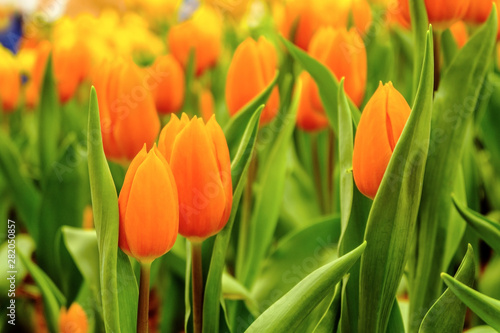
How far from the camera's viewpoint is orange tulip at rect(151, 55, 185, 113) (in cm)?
73

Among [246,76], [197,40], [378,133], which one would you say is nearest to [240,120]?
[246,76]

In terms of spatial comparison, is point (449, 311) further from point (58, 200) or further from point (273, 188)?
point (58, 200)

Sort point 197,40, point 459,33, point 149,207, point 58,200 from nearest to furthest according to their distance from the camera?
point 149,207, point 459,33, point 58,200, point 197,40

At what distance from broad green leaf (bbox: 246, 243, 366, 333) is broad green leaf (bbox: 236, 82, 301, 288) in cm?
32

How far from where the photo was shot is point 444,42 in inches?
22.9

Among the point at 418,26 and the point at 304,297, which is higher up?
the point at 418,26

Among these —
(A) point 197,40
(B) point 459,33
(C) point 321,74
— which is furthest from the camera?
(A) point 197,40

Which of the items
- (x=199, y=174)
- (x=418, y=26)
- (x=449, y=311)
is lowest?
(x=449, y=311)

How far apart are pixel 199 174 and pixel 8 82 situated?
693 mm

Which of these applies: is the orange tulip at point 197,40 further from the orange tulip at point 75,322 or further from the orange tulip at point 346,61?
the orange tulip at point 75,322

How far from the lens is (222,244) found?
0.42 meters

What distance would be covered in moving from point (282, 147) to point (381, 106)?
13.3 inches

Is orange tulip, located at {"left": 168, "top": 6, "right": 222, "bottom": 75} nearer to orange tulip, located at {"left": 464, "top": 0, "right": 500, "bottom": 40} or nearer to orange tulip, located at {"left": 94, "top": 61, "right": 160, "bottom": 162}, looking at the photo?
orange tulip, located at {"left": 94, "top": 61, "right": 160, "bottom": 162}

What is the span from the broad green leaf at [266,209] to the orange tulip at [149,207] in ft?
1.09
